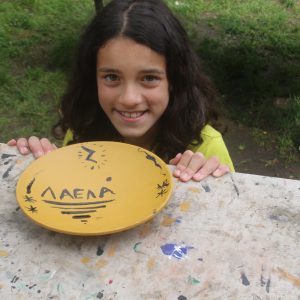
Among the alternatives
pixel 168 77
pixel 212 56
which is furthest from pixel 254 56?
pixel 168 77

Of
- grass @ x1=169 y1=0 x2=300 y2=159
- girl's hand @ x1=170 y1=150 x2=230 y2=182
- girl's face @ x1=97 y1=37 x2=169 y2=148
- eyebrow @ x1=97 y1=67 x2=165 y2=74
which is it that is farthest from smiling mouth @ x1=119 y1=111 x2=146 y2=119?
grass @ x1=169 y1=0 x2=300 y2=159

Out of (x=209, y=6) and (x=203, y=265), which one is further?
(x=209, y=6)

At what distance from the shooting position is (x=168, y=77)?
1.40 metres

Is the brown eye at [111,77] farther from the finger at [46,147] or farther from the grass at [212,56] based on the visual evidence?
the grass at [212,56]

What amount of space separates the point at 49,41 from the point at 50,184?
276cm

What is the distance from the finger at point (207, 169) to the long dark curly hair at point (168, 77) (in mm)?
356

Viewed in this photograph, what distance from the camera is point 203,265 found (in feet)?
2.93

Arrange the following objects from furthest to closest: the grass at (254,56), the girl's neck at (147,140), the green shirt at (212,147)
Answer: the grass at (254,56)
the girl's neck at (147,140)
the green shirt at (212,147)

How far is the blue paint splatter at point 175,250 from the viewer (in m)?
0.92

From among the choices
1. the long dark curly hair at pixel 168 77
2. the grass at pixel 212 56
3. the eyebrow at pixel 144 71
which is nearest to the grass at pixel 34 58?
the grass at pixel 212 56

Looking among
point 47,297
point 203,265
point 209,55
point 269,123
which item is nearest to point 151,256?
point 203,265

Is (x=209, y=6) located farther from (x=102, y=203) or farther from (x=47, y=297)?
(x=47, y=297)

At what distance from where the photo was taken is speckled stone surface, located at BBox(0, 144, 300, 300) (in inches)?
33.3

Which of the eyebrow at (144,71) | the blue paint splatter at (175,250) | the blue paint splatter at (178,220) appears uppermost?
the eyebrow at (144,71)
